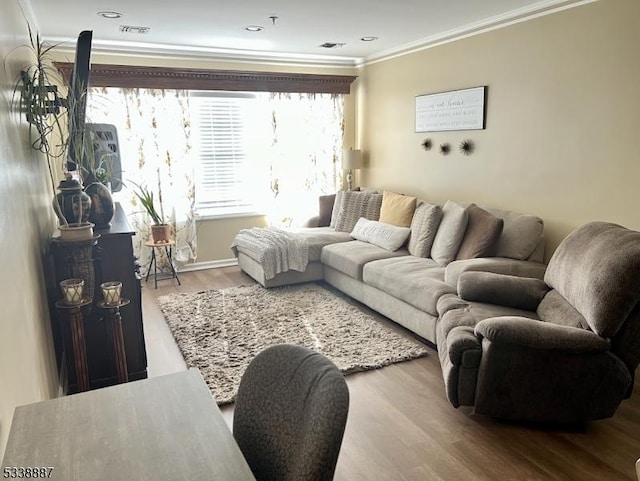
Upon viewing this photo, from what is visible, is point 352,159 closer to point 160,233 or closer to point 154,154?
point 154,154

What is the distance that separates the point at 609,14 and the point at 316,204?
12.6ft

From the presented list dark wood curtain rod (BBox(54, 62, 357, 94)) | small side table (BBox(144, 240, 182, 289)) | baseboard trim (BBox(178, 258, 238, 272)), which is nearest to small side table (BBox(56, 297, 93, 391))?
small side table (BBox(144, 240, 182, 289))

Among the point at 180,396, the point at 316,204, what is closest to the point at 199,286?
the point at 316,204

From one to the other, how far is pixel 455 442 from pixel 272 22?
139 inches

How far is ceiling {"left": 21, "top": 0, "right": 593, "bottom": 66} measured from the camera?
3508mm

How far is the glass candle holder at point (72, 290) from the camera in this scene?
7.74 ft

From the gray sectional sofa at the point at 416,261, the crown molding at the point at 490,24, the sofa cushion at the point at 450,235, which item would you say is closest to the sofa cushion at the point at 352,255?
the gray sectional sofa at the point at 416,261

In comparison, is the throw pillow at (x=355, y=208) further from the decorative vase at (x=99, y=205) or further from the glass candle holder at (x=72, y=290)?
the glass candle holder at (x=72, y=290)

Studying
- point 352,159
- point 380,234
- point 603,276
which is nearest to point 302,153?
point 352,159

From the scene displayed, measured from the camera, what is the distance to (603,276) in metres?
2.39

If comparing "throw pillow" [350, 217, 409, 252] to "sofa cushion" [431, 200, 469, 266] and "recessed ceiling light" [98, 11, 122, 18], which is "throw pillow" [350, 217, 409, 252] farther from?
"recessed ceiling light" [98, 11, 122, 18]

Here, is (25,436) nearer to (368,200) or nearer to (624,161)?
(624,161)

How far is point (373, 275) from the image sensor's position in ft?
13.5

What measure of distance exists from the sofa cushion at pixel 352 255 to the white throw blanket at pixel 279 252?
0.84ft
